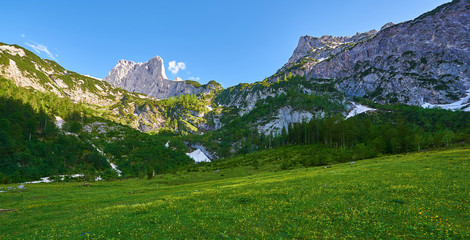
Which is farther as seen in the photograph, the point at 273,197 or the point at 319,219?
the point at 273,197

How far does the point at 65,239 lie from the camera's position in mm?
15570

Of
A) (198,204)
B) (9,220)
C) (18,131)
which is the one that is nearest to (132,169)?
(18,131)

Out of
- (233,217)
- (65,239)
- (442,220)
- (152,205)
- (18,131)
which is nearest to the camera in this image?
(442,220)

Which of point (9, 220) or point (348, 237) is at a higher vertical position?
point (348, 237)

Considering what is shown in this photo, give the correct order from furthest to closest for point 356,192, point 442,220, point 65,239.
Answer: point 356,192, point 65,239, point 442,220

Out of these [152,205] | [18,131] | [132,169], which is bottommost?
[132,169]

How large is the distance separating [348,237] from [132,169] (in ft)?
506

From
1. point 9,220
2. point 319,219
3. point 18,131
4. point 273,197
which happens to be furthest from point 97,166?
point 319,219

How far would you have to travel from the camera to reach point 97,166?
135 meters

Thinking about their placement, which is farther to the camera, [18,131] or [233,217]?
[18,131]

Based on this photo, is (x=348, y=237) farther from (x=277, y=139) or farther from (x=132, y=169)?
(x=277, y=139)

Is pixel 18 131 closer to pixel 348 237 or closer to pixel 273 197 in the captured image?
pixel 273 197

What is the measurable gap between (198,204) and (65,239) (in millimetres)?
12921

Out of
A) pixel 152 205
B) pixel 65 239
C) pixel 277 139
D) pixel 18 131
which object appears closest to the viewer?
pixel 65 239
